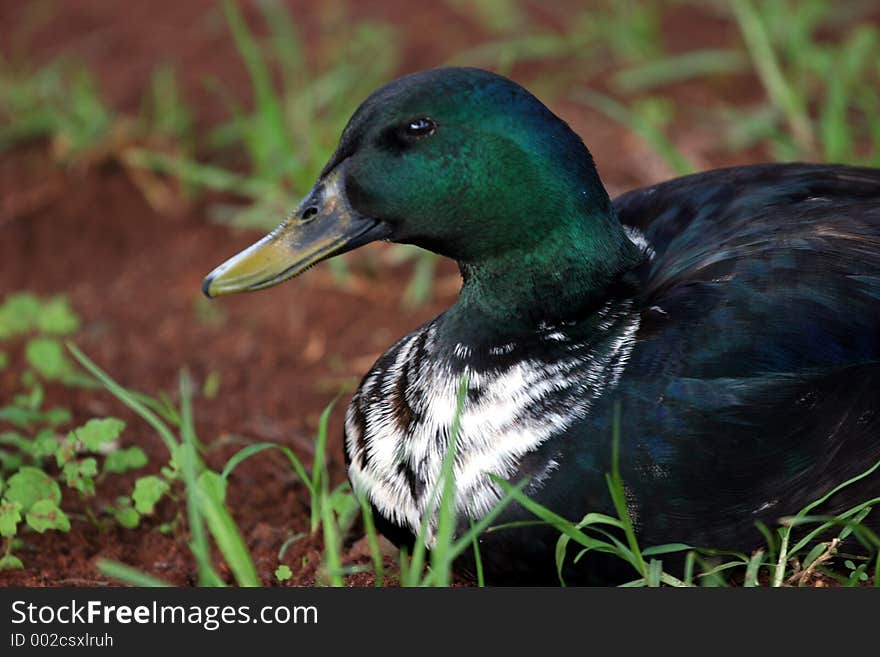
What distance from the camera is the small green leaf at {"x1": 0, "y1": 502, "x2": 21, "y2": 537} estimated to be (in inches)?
100

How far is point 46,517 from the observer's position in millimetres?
2604

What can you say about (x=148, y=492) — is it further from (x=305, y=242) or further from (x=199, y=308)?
(x=199, y=308)

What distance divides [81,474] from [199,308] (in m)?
1.30

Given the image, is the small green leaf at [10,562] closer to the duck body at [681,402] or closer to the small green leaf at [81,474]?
the small green leaf at [81,474]

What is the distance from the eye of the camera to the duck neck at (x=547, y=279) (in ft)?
7.89

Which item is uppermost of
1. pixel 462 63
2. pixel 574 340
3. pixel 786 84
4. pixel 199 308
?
pixel 462 63

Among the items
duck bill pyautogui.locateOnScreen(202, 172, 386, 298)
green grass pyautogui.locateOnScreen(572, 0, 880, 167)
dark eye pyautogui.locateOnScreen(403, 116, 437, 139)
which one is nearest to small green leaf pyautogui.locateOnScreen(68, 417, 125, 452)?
duck bill pyautogui.locateOnScreen(202, 172, 386, 298)

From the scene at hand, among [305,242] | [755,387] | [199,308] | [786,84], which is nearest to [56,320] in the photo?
[199,308]

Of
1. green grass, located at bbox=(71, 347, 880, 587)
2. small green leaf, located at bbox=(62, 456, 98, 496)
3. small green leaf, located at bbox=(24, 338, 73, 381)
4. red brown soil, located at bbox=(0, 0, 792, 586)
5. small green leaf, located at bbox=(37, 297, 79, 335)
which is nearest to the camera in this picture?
green grass, located at bbox=(71, 347, 880, 587)

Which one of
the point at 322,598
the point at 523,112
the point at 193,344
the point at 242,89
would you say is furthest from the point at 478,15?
the point at 322,598

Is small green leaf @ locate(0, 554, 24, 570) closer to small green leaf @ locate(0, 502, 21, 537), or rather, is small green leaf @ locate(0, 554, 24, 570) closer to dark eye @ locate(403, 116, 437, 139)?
small green leaf @ locate(0, 502, 21, 537)

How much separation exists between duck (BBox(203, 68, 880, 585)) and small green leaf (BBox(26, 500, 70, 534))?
0.59 metres

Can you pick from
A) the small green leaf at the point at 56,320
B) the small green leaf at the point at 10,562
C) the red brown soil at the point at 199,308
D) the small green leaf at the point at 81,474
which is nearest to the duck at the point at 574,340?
the red brown soil at the point at 199,308

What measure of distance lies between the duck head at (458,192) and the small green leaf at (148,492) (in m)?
0.50
